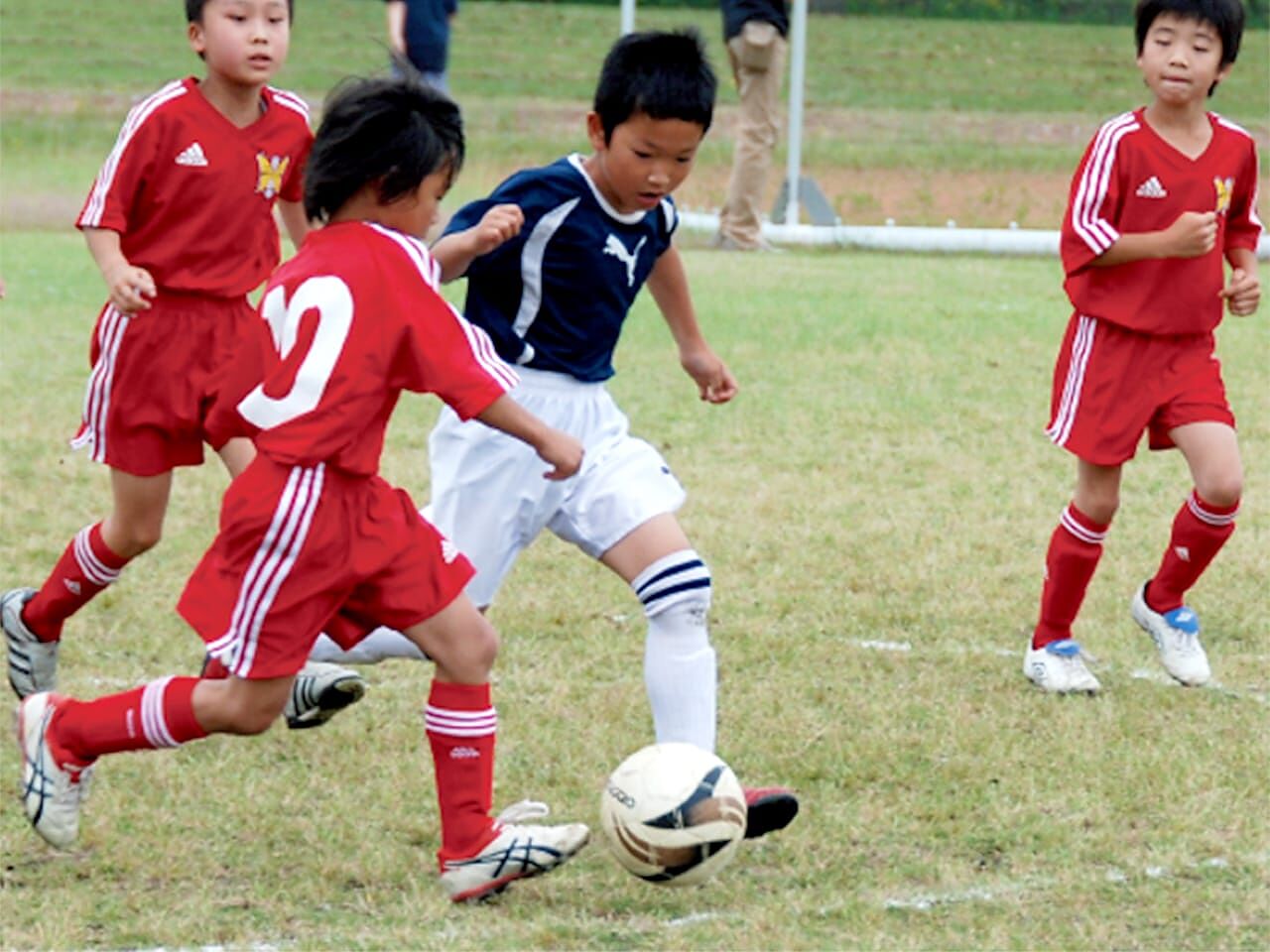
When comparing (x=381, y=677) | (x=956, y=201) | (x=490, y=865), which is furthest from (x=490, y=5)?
(x=490, y=865)

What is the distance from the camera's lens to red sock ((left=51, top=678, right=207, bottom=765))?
369 centimetres

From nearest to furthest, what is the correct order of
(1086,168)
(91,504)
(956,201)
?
1. (1086,168)
2. (91,504)
3. (956,201)

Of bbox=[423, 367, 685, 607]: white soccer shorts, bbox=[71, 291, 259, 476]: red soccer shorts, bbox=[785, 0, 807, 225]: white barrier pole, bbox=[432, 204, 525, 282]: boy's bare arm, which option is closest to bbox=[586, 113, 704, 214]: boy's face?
bbox=[432, 204, 525, 282]: boy's bare arm

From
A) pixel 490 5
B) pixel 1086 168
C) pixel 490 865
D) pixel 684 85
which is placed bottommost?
pixel 490 5

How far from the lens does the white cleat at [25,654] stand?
480 centimetres

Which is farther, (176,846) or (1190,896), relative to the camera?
(176,846)

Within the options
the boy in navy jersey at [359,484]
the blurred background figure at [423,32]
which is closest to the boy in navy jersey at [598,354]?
the boy in navy jersey at [359,484]

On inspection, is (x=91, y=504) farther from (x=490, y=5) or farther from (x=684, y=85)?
(x=490, y=5)

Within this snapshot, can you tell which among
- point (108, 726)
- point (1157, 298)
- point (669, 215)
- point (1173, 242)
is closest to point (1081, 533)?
point (1157, 298)

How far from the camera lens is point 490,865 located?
363 centimetres

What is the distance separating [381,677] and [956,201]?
42.6 ft

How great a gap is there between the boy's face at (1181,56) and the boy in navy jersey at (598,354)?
132 cm

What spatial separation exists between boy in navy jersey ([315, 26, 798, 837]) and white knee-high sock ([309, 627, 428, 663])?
0.03 feet

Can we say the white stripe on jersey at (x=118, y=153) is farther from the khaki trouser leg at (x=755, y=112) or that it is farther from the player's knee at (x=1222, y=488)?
the khaki trouser leg at (x=755, y=112)
